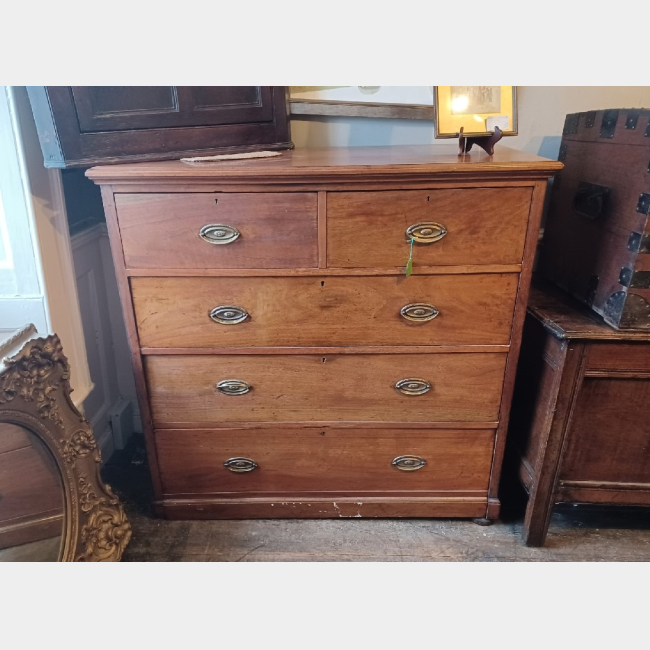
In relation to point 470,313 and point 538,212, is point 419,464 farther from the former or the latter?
point 538,212

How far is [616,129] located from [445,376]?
0.83 meters

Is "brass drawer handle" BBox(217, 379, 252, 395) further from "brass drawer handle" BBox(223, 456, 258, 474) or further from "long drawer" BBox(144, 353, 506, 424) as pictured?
"brass drawer handle" BBox(223, 456, 258, 474)

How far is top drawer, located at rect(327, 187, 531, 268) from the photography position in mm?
1375

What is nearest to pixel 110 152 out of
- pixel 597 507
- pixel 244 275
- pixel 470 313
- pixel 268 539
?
pixel 244 275

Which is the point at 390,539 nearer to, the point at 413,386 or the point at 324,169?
the point at 413,386

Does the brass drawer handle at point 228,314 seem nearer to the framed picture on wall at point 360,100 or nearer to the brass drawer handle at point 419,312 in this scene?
the brass drawer handle at point 419,312

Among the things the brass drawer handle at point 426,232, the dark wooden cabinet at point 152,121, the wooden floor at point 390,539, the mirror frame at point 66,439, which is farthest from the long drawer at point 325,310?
the wooden floor at point 390,539

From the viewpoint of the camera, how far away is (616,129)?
4.76 feet

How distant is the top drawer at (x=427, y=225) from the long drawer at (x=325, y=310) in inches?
2.2

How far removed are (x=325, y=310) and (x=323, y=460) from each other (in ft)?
1.71

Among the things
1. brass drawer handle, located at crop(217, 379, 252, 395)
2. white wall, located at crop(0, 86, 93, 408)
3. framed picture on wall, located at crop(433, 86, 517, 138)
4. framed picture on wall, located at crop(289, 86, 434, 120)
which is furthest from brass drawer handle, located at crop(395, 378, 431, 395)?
white wall, located at crop(0, 86, 93, 408)

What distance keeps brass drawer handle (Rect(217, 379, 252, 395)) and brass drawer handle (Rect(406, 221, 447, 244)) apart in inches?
25.4

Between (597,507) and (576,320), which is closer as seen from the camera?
(576,320)

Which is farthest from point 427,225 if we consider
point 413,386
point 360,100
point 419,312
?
point 360,100
